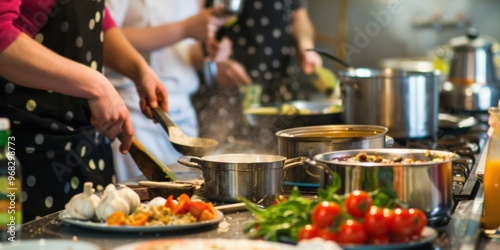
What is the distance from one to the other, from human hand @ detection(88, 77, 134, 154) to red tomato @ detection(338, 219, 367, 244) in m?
1.05

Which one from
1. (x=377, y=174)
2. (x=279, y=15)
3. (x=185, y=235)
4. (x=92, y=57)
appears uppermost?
(x=279, y=15)

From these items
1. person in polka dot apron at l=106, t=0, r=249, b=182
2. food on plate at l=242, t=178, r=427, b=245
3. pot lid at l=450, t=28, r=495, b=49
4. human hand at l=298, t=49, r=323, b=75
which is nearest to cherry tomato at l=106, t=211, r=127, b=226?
food on plate at l=242, t=178, r=427, b=245

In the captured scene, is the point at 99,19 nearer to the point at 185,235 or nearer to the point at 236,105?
the point at 185,235

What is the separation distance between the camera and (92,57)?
275cm

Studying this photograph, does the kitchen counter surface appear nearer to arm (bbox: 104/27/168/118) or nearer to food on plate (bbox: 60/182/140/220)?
food on plate (bbox: 60/182/140/220)

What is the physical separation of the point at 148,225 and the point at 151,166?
2.47ft

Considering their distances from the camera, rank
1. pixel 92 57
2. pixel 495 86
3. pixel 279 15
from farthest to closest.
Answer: pixel 279 15, pixel 495 86, pixel 92 57

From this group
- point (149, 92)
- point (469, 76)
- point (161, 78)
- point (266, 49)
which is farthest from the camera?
point (266, 49)

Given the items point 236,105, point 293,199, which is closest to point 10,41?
point 293,199

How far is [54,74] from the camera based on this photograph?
2322 millimetres

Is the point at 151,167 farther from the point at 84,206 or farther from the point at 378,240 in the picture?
the point at 378,240

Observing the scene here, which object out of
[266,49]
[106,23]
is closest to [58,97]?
[106,23]

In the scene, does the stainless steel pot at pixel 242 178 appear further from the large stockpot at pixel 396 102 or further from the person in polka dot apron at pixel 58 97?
the large stockpot at pixel 396 102

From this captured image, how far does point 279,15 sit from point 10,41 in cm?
284
